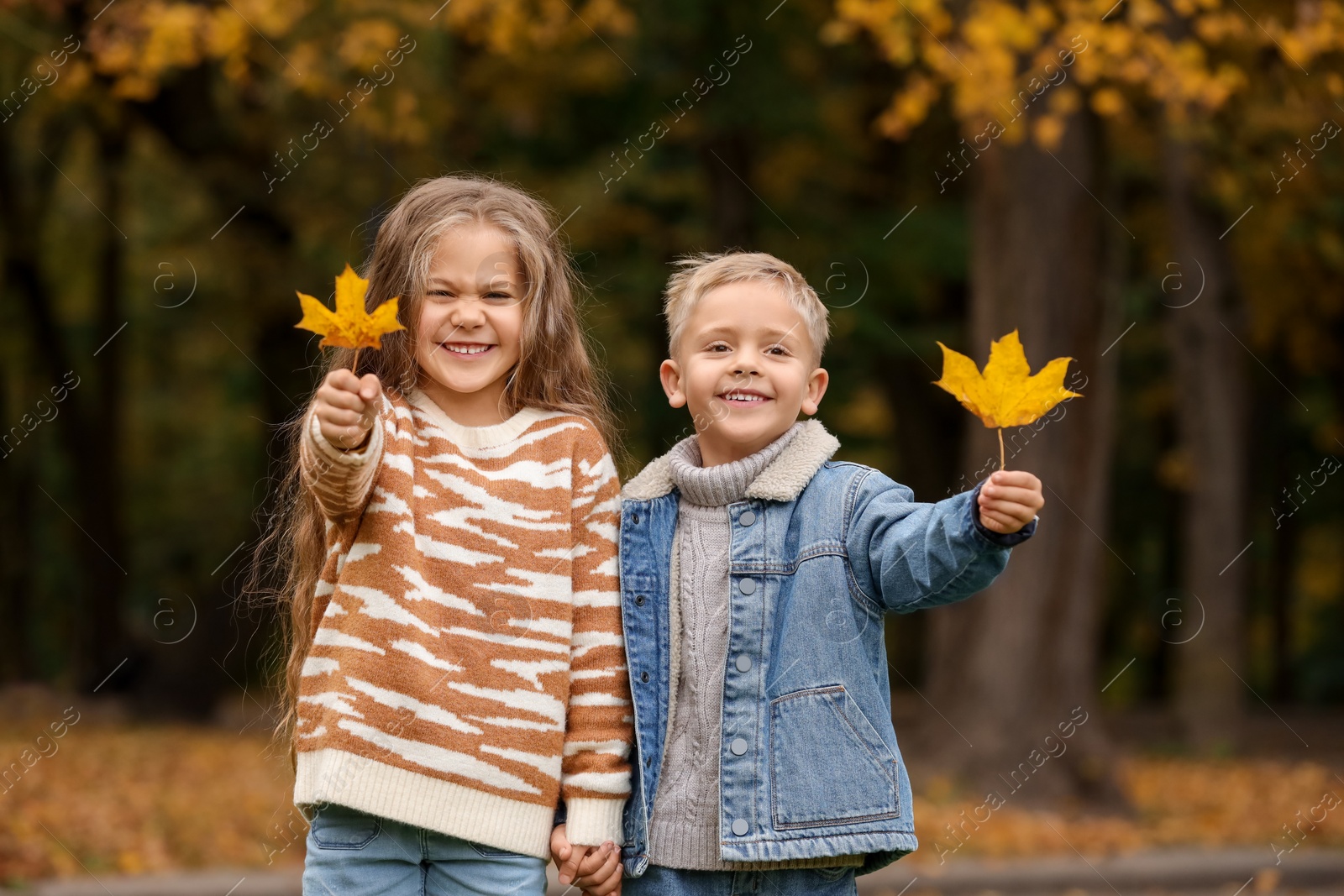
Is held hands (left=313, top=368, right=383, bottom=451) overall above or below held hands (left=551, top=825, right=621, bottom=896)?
above

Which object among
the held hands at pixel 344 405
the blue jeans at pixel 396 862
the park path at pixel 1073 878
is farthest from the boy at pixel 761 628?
the park path at pixel 1073 878

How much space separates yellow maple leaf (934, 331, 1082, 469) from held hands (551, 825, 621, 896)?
3.23ft

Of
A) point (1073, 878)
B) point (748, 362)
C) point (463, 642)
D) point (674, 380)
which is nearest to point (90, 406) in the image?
point (1073, 878)

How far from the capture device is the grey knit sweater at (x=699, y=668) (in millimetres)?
2451

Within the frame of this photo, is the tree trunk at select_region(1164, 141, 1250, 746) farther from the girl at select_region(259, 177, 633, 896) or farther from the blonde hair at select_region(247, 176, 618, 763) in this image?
the girl at select_region(259, 177, 633, 896)

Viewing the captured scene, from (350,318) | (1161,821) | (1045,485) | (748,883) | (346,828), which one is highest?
(1045,485)

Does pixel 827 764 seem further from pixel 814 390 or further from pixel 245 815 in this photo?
pixel 245 815

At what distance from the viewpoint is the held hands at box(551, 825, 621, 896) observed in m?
2.46

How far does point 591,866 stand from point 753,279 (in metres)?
1.06

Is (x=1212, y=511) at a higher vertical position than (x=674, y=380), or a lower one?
higher

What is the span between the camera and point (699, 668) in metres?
2.51

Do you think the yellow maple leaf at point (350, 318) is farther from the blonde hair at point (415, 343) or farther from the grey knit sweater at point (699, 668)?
the grey knit sweater at point (699, 668)

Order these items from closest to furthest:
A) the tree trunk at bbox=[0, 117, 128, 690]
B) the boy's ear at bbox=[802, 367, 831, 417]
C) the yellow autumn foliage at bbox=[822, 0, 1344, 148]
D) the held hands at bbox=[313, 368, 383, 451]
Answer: the held hands at bbox=[313, 368, 383, 451]
the boy's ear at bbox=[802, 367, 831, 417]
the yellow autumn foliage at bbox=[822, 0, 1344, 148]
the tree trunk at bbox=[0, 117, 128, 690]

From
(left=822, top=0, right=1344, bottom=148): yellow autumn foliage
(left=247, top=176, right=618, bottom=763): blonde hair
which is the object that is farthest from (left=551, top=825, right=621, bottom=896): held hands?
(left=822, top=0, right=1344, bottom=148): yellow autumn foliage
